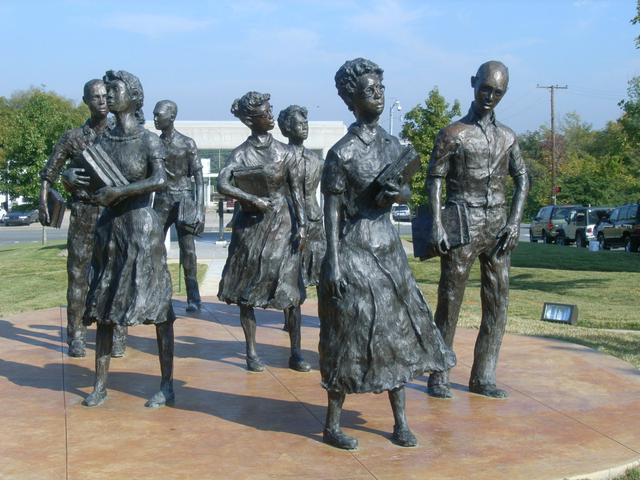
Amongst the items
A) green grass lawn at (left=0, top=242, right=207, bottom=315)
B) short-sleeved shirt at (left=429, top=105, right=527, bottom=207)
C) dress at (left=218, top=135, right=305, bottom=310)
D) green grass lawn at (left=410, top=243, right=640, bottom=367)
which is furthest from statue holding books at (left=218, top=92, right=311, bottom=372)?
green grass lawn at (left=0, top=242, right=207, bottom=315)

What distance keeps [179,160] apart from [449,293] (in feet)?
15.5

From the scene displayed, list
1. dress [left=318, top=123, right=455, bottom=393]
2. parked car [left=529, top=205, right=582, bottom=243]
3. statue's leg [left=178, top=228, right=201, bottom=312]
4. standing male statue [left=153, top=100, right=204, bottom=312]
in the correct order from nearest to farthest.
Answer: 1. dress [left=318, top=123, right=455, bottom=393]
2. standing male statue [left=153, top=100, right=204, bottom=312]
3. statue's leg [left=178, top=228, right=201, bottom=312]
4. parked car [left=529, top=205, right=582, bottom=243]

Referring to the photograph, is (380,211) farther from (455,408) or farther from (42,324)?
(42,324)

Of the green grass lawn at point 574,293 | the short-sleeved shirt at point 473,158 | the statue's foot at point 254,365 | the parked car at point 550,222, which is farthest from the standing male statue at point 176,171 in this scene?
the parked car at point 550,222

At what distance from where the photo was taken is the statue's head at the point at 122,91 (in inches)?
246

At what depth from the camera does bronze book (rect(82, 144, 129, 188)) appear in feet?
19.9

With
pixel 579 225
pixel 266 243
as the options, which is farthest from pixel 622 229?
pixel 266 243

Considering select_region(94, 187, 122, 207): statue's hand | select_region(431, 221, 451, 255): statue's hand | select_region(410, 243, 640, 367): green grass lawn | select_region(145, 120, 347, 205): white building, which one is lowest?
select_region(410, 243, 640, 367): green grass lawn

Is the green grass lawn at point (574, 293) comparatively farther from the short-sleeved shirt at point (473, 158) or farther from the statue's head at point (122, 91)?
the statue's head at point (122, 91)

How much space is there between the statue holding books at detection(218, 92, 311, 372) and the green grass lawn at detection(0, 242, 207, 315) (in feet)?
16.8

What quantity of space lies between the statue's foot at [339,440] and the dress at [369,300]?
0.28 meters

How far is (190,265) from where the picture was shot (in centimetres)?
1092

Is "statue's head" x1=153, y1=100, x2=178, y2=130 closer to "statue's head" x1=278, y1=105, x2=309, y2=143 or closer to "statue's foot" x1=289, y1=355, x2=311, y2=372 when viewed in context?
"statue's head" x1=278, y1=105, x2=309, y2=143

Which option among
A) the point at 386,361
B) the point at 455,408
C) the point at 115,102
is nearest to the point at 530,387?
the point at 455,408
